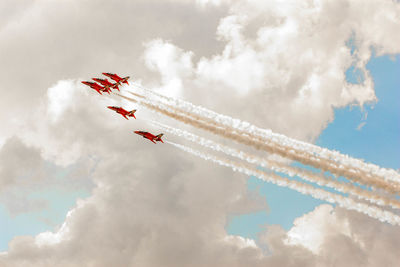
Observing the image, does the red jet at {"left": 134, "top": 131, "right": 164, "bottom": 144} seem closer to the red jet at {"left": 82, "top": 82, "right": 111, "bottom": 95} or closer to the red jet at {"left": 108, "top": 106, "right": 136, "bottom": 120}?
the red jet at {"left": 108, "top": 106, "right": 136, "bottom": 120}

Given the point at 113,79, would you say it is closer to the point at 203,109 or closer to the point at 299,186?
the point at 203,109

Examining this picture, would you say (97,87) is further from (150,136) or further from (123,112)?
(150,136)

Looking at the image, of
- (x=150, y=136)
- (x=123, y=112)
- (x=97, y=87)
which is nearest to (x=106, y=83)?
(x=97, y=87)

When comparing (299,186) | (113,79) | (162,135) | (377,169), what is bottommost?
(299,186)

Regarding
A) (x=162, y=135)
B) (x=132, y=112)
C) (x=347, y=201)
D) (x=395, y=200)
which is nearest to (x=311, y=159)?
(x=347, y=201)

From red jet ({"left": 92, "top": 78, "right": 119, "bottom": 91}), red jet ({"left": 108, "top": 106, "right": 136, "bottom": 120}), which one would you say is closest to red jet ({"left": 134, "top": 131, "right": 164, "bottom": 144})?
red jet ({"left": 108, "top": 106, "right": 136, "bottom": 120})

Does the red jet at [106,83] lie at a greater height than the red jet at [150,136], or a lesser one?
greater

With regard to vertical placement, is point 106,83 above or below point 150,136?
above

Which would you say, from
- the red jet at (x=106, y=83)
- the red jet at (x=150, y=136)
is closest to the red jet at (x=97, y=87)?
the red jet at (x=106, y=83)

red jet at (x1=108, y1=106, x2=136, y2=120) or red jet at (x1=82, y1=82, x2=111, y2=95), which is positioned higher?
red jet at (x1=82, y1=82, x2=111, y2=95)

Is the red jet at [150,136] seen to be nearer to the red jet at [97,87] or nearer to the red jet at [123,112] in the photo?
the red jet at [123,112]

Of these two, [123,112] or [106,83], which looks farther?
[106,83]

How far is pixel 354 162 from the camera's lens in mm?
87750

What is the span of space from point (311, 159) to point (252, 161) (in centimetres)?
1308
